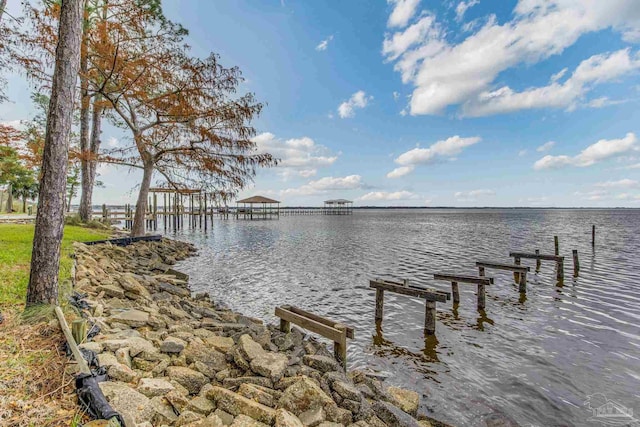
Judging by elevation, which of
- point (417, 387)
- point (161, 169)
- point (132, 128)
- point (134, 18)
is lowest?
point (417, 387)

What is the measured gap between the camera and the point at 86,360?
308cm

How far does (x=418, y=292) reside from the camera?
7586mm

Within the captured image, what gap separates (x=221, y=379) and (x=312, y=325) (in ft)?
6.11

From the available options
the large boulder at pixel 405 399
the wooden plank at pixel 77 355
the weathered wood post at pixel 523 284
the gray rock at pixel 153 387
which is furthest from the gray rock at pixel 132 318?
the weathered wood post at pixel 523 284

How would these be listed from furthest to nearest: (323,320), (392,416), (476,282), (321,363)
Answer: (476,282) < (323,320) < (321,363) < (392,416)

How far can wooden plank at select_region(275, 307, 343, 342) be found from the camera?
16.5 ft

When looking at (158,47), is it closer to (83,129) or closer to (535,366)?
(83,129)

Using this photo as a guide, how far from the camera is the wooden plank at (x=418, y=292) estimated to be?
7273 mm

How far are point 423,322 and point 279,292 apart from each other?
4.73m

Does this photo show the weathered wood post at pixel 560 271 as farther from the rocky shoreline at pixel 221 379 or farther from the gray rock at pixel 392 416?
the gray rock at pixel 392 416

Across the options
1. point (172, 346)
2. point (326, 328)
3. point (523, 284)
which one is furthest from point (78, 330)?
point (523, 284)

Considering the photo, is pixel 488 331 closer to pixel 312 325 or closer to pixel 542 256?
pixel 312 325

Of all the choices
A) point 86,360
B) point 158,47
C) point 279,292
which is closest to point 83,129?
point 158,47

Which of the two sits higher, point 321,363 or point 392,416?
point 321,363
